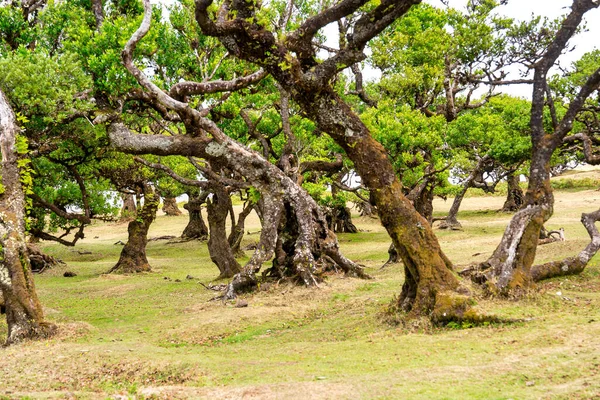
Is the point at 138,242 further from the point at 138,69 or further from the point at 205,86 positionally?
the point at 138,69

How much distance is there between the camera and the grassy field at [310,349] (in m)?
6.69

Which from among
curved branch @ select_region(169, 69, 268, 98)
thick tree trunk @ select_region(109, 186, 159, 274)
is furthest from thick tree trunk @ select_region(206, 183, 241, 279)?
curved branch @ select_region(169, 69, 268, 98)

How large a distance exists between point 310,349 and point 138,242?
1725cm

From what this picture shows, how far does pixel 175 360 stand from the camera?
8758 mm

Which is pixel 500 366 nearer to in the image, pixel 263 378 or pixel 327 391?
pixel 327 391

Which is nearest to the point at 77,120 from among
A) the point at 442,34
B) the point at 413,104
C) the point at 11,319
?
the point at 11,319

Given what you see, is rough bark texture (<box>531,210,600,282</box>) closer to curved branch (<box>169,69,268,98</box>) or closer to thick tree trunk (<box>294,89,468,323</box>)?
thick tree trunk (<box>294,89,468,323</box>)

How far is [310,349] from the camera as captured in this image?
30.1 feet

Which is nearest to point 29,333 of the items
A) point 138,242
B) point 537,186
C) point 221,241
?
point 221,241

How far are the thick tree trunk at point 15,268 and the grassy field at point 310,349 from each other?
0.49 meters

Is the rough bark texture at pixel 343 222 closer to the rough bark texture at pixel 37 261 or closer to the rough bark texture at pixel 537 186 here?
the rough bark texture at pixel 37 261

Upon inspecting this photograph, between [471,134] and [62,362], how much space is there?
72.0ft

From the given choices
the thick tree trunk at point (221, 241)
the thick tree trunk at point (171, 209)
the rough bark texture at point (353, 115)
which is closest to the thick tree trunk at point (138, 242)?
the thick tree trunk at point (221, 241)

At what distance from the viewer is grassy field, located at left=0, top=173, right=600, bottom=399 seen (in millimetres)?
6688
